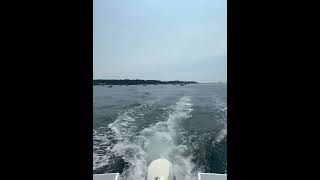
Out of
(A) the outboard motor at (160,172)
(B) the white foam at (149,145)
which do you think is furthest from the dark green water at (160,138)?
(A) the outboard motor at (160,172)

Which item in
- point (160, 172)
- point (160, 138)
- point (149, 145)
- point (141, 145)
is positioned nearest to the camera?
point (160, 172)

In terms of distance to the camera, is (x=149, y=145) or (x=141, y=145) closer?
(x=149, y=145)

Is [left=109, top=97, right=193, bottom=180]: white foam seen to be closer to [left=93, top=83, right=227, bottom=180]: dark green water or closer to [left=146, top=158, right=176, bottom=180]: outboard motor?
[left=93, top=83, right=227, bottom=180]: dark green water

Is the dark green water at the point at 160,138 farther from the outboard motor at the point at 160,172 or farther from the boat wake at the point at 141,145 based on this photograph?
the outboard motor at the point at 160,172

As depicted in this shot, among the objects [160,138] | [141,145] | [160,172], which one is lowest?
[141,145]

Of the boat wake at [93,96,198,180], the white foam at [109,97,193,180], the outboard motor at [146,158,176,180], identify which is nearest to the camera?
the outboard motor at [146,158,176,180]

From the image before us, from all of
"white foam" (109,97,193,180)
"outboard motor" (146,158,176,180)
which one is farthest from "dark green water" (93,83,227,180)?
"outboard motor" (146,158,176,180)

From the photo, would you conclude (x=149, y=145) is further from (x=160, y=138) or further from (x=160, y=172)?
(x=160, y=172)

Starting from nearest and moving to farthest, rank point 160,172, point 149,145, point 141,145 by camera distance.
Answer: point 160,172 < point 149,145 < point 141,145

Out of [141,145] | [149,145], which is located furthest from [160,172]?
[141,145]

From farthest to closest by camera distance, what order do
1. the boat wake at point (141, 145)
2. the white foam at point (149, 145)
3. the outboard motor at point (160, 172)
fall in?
the boat wake at point (141, 145), the white foam at point (149, 145), the outboard motor at point (160, 172)

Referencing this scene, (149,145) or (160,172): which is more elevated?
(160,172)
